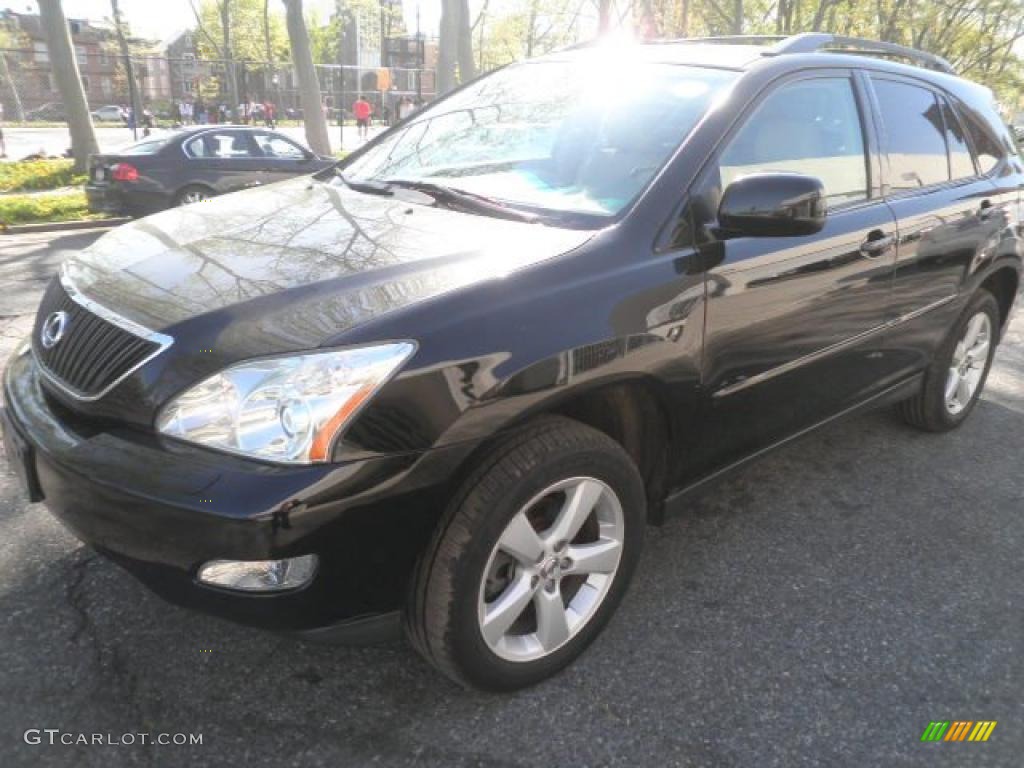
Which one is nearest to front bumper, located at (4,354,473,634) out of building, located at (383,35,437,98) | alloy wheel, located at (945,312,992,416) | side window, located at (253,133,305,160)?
alloy wheel, located at (945,312,992,416)

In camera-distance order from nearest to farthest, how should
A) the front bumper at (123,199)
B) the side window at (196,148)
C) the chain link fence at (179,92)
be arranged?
the front bumper at (123,199)
the side window at (196,148)
the chain link fence at (179,92)

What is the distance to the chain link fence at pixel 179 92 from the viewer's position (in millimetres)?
39562

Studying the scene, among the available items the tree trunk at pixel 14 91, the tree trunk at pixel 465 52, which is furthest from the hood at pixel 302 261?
the tree trunk at pixel 14 91

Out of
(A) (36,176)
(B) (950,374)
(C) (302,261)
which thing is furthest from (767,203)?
(A) (36,176)

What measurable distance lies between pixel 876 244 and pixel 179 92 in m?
46.7

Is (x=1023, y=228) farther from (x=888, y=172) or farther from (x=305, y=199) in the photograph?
(x=305, y=199)

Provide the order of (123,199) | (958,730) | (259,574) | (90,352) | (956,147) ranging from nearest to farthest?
(259,574) → (90,352) → (958,730) → (956,147) → (123,199)

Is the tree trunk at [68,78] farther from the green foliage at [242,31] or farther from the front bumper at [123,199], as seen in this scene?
the green foliage at [242,31]

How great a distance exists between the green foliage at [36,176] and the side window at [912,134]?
1407 centimetres

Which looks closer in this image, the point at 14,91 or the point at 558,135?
the point at 558,135

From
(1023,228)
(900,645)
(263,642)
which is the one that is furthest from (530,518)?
(1023,228)

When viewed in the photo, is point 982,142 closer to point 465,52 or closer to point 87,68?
point 465,52

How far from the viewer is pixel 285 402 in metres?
1.73

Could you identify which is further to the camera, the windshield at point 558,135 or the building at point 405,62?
the building at point 405,62
